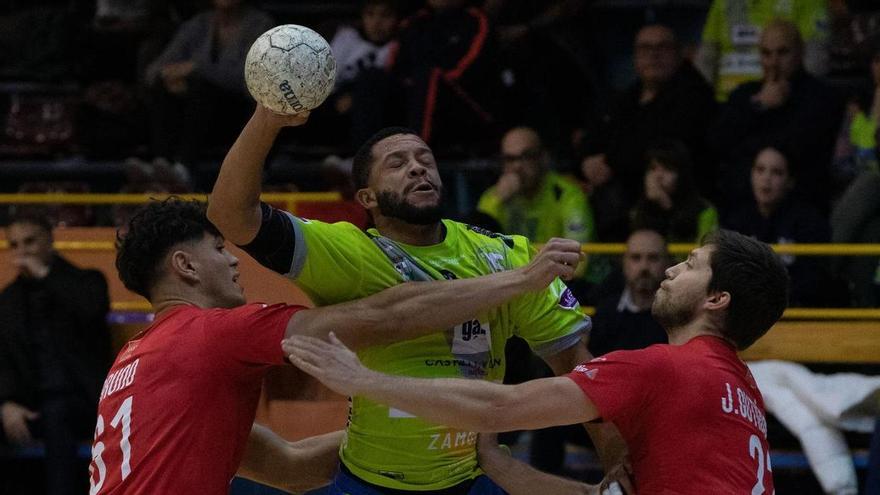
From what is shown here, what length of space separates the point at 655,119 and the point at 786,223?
45.2 inches

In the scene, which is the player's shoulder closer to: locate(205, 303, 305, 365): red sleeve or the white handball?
locate(205, 303, 305, 365): red sleeve

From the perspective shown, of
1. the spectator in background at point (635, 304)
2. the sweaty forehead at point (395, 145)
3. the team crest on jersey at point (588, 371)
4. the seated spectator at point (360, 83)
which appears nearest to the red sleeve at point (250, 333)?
the sweaty forehead at point (395, 145)

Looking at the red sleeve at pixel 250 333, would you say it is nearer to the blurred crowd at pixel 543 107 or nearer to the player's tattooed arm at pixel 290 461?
the player's tattooed arm at pixel 290 461

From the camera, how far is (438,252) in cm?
535

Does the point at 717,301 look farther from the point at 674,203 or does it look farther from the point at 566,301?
the point at 674,203

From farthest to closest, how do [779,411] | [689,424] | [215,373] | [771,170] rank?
[771,170] < [779,411] < [215,373] < [689,424]

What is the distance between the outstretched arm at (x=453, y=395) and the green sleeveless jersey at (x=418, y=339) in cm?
50

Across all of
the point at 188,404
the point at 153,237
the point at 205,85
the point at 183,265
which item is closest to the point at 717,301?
the point at 188,404

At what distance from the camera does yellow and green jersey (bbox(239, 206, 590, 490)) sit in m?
5.07

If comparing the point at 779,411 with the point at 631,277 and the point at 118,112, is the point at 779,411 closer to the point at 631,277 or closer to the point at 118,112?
the point at 631,277

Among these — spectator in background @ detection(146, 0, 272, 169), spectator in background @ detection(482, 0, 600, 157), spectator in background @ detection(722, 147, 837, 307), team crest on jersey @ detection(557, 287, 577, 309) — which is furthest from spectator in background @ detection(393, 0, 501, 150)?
team crest on jersey @ detection(557, 287, 577, 309)

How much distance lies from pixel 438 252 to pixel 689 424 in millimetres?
1155

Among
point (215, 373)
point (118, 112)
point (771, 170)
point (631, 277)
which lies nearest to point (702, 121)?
point (771, 170)

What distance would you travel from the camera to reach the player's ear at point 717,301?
4.87 metres
